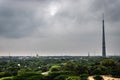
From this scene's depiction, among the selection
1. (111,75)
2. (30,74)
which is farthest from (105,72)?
(30,74)

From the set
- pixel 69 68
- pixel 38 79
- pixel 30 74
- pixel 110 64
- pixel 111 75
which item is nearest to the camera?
pixel 38 79

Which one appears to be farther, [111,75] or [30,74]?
[111,75]

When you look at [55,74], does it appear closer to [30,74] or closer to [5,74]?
[30,74]

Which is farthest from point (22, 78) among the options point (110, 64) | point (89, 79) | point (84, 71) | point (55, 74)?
point (110, 64)

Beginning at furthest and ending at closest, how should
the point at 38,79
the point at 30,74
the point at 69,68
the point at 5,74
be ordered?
the point at 69,68, the point at 5,74, the point at 30,74, the point at 38,79

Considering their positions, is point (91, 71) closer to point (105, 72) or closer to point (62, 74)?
point (105, 72)

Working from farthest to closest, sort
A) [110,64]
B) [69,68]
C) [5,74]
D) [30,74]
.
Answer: [110,64], [69,68], [5,74], [30,74]

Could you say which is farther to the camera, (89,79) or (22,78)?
(89,79)

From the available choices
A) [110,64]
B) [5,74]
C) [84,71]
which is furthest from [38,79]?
[110,64]
